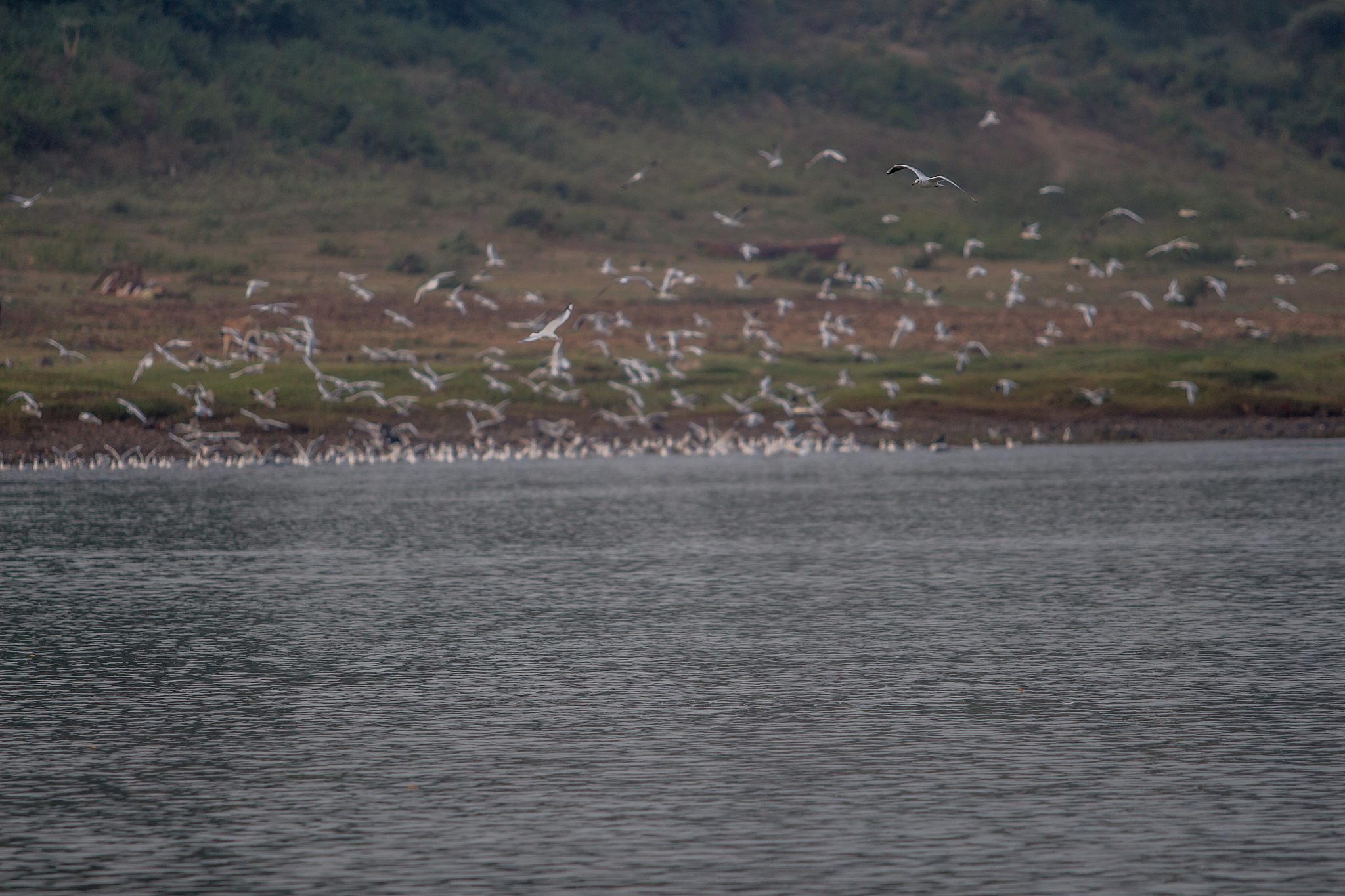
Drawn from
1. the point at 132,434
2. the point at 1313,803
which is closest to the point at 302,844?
the point at 1313,803

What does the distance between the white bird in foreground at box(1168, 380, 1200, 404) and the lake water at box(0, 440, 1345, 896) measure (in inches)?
817

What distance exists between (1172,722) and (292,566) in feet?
57.9

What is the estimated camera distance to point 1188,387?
58312 millimetres

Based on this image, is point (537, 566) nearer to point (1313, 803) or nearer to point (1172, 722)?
point (1172, 722)

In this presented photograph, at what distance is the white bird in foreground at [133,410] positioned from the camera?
49062 mm

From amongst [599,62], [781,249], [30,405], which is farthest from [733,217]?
[30,405]

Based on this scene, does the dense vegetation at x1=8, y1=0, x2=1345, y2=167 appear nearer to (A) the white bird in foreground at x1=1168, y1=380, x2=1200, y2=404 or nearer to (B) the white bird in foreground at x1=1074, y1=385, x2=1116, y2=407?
(B) the white bird in foreground at x1=1074, y1=385, x2=1116, y2=407

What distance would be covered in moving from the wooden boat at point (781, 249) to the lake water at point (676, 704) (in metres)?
39.0

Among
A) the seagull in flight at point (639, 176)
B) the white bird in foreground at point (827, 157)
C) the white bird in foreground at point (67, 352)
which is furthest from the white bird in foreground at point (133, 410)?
the white bird in foreground at point (827, 157)

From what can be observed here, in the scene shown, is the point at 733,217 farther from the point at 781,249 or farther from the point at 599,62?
the point at 599,62

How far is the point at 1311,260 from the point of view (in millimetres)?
79438

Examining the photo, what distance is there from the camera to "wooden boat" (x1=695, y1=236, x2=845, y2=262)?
7500cm

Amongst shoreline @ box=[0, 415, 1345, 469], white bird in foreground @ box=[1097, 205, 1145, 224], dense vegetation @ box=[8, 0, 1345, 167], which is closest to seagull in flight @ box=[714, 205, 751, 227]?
shoreline @ box=[0, 415, 1345, 469]

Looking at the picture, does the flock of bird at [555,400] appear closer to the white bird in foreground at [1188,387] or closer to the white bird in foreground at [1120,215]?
the white bird in foreground at [1188,387]
